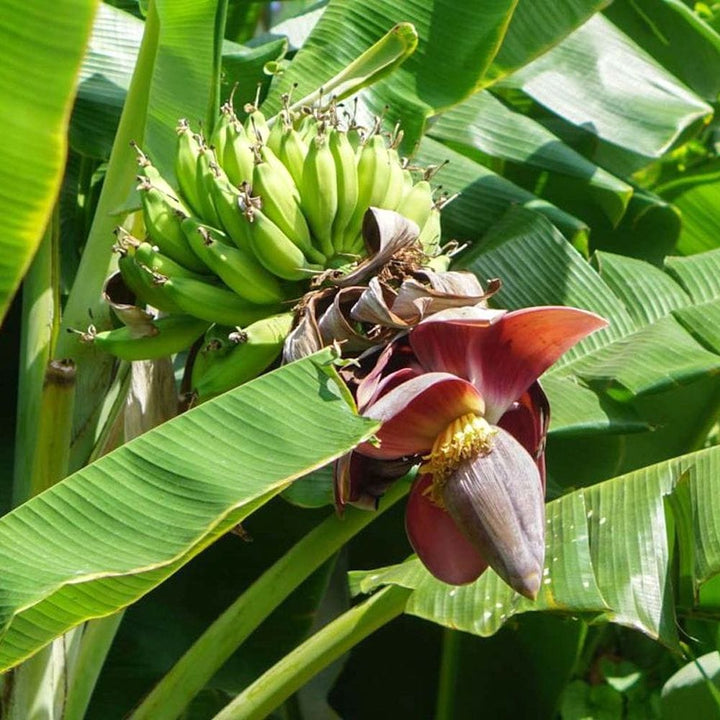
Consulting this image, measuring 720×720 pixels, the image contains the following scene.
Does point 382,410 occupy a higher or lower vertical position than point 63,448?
higher

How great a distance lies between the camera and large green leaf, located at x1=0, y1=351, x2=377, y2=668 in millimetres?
727

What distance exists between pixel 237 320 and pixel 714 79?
105 cm

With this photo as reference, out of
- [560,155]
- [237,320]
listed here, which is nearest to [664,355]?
[560,155]

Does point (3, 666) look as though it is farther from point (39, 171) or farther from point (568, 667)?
point (568, 667)

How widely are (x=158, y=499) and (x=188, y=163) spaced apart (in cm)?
36

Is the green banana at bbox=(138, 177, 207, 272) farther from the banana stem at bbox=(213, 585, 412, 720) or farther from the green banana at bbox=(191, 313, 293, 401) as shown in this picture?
the banana stem at bbox=(213, 585, 412, 720)

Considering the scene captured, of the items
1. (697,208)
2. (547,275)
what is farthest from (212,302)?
(697,208)

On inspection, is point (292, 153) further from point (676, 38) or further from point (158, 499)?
point (676, 38)

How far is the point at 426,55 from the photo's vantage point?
47.4 inches

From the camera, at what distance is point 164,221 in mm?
978

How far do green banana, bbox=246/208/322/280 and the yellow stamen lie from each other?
0.66 ft

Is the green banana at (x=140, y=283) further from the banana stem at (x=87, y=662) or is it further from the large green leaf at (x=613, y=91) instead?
the large green leaf at (x=613, y=91)

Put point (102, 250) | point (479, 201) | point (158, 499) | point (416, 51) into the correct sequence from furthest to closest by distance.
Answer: point (479, 201)
point (416, 51)
point (102, 250)
point (158, 499)

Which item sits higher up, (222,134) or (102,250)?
(222,134)
